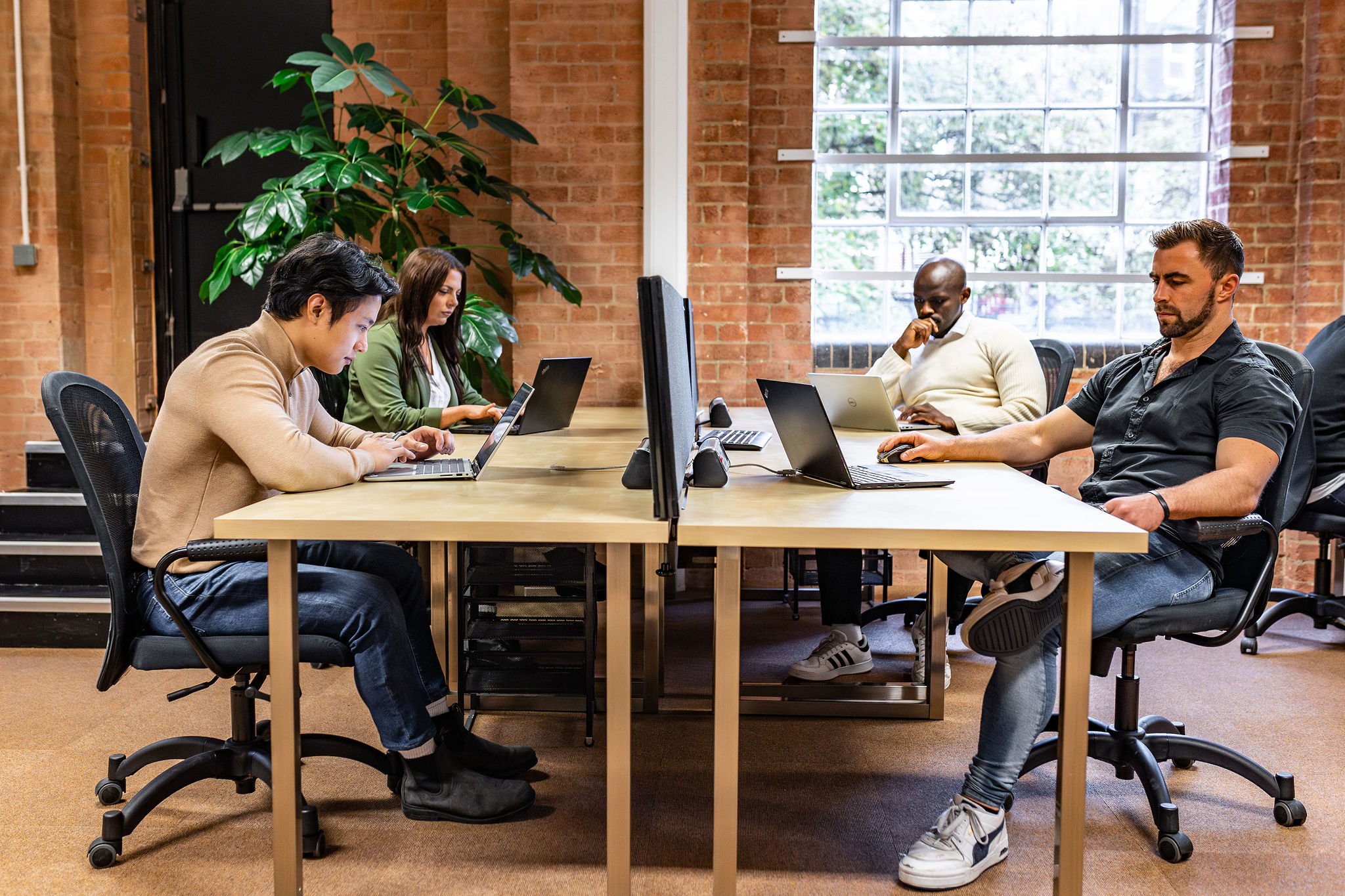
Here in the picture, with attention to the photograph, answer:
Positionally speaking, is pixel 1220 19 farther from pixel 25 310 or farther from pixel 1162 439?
pixel 25 310

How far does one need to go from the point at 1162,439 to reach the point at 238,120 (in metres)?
4.45

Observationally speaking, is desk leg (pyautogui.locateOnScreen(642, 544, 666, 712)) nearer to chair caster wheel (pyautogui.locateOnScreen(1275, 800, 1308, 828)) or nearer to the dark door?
chair caster wheel (pyautogui.locateOnScreen(1275, 800, 1308, 828))

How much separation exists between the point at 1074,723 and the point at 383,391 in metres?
2.28

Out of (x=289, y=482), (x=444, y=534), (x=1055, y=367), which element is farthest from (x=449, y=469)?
(x=1055, y=367)

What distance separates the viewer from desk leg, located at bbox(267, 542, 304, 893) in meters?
1.85

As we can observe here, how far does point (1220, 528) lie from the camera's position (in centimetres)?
209

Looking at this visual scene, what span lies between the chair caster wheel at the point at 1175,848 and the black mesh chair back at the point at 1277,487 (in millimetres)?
521

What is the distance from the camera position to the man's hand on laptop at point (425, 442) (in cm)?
252

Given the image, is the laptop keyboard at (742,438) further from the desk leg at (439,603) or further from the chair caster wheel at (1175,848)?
the chair caster wheel at (1175,848)

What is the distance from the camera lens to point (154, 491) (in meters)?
2.06

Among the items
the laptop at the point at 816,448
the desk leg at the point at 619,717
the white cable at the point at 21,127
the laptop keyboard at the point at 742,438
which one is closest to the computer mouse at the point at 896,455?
the laptop at the point at 816,448

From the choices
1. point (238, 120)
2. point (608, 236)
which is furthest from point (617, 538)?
point (238, 120)

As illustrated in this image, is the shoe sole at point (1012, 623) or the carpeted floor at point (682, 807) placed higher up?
the shoe sole at point (1012, 623)

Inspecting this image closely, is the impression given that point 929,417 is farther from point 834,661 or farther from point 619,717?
point 619,717
